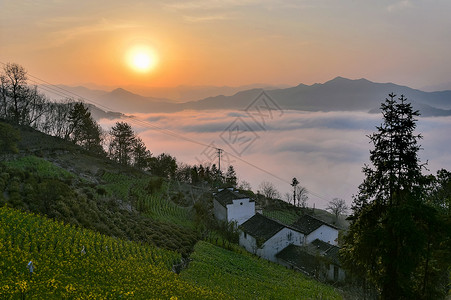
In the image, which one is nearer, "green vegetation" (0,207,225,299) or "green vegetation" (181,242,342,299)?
"green vegetation" (0,207,225,299)

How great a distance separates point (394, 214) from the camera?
582 inches

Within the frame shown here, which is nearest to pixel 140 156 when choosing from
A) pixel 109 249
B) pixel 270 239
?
pixel 270 239

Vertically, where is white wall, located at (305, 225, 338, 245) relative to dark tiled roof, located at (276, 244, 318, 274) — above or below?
above

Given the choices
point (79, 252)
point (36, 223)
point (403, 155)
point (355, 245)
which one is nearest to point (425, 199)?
point (403, 155)

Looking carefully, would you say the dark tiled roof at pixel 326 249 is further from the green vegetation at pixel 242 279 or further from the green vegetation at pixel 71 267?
the green vegetation at pixel 71 267

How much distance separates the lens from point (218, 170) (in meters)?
82.0

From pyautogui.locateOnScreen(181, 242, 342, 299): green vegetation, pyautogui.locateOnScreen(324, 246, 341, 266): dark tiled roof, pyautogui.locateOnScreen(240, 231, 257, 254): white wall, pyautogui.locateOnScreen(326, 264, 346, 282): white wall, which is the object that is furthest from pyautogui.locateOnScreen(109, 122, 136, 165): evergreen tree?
pyautogui.locateOnScreen(326, 264, 346, 282): white wall

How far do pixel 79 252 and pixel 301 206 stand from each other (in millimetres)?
69090

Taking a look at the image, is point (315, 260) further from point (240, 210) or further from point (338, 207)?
point (338, 207)

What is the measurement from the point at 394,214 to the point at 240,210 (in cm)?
3481

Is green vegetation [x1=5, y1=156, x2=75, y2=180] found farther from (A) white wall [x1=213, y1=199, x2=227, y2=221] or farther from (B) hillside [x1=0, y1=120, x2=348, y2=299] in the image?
(A) white wall [x1=213, y1=199, x2=227, y2=221]

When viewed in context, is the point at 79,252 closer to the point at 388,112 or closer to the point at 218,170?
the point at 388,112

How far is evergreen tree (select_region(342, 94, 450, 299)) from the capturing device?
47.6 feet

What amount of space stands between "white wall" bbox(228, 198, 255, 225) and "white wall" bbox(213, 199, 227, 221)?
94cm
